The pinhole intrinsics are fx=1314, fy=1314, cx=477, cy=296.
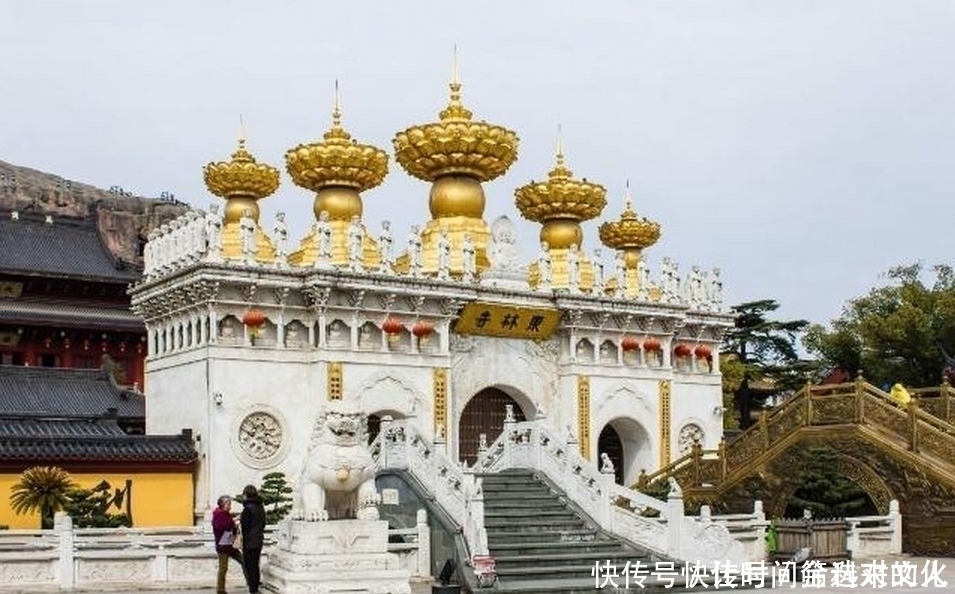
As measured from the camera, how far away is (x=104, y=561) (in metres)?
18.7

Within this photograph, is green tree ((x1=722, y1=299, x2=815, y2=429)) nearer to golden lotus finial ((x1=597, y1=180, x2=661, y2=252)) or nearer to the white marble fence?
golden lotus finial ((x1=597, y1=180, x2=661, y2=252))

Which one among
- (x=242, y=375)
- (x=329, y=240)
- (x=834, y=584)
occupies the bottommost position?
(x=834, y=584)

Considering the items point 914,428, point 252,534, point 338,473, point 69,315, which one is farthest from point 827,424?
point 69,315

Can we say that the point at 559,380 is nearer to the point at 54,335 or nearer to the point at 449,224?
the point at 449,224

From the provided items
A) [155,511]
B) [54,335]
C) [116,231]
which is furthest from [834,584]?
[116,231]

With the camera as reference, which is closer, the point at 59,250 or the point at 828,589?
the point at 828,589

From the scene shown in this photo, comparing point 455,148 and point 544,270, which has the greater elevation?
point 455,148

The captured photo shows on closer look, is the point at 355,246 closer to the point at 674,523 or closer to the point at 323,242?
the point at 323,242

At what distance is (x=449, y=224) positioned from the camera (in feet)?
99.9

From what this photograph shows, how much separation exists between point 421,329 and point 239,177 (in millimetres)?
5990

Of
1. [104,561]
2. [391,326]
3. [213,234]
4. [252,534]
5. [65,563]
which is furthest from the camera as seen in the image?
[391,326]

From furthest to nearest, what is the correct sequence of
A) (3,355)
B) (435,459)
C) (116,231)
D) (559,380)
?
(116,231), (3,355), (559,380), (435,459)

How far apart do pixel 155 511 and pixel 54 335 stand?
1883 centimetres

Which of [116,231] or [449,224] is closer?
[449,224]
